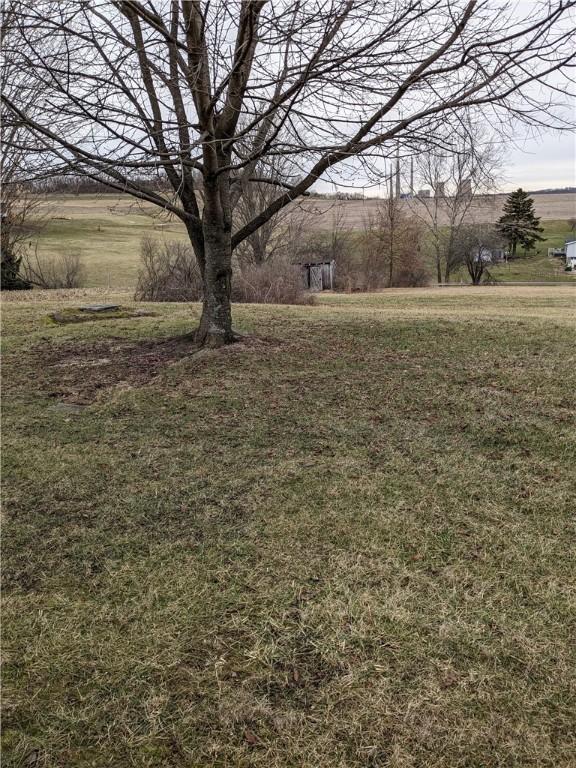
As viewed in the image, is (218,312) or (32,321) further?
(32,321)

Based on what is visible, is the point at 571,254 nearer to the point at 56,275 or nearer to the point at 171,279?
the point at 56,275

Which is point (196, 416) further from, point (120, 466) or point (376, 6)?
point (376, 6)

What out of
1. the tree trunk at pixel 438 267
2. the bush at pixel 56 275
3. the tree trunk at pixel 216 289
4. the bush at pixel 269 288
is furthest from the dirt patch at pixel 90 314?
the tree trunk at pixel 438 267

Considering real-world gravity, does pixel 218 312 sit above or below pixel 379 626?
above

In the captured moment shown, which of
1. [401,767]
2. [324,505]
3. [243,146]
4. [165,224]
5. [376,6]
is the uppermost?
[376,6]

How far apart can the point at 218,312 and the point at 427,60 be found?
3.08m

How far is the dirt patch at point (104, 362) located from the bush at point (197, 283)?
7.54 m

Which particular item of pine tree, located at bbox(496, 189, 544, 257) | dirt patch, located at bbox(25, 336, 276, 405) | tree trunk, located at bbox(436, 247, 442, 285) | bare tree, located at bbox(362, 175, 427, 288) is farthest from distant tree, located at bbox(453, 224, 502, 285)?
dirt patch, located at bbox(25, 336, 276, 405)

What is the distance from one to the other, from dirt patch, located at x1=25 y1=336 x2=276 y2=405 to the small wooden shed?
60.9 feet

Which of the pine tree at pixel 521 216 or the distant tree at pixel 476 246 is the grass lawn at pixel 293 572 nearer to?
the distant tree at pixel 476 246

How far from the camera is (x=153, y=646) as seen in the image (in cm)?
200

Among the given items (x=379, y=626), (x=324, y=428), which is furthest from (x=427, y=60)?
(x=379, y=626)

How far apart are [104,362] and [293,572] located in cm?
425

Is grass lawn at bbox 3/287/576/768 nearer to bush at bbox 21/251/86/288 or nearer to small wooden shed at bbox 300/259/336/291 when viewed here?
bush at bbox 21/251/86/288
